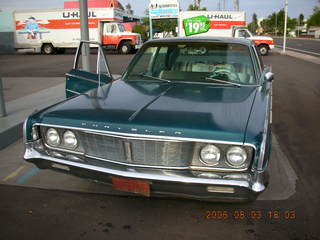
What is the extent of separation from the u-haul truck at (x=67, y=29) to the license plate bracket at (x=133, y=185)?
22.3m

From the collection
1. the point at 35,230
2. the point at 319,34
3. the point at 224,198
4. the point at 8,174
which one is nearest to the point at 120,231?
the point at 35,230

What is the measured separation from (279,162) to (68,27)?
22.4 meters

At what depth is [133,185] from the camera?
2656 mm

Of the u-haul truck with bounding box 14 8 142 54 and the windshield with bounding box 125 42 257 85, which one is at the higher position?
the u-haul truck with bounding box 14 8 142 54

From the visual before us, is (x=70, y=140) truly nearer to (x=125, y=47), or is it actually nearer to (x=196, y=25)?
(x=125, y=47)

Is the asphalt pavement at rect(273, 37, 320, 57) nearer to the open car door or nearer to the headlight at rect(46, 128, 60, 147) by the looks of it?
the open car door

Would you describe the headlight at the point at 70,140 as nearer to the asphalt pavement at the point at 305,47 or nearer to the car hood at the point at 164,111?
the car hood at the point at 164,111

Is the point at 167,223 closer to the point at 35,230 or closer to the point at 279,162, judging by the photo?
the point at 35,230

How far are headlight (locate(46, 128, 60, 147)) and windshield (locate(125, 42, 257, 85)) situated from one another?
1.47m

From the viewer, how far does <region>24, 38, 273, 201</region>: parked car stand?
2.48 metres
